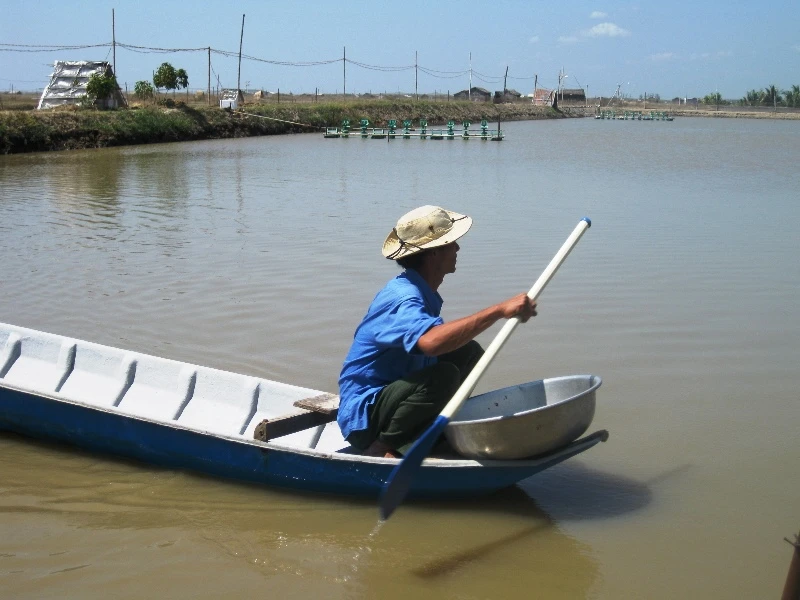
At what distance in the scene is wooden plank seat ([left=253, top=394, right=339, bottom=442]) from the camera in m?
4.67

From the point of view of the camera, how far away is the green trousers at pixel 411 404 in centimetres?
422

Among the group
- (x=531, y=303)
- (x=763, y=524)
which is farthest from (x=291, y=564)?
(x=763, y=524)

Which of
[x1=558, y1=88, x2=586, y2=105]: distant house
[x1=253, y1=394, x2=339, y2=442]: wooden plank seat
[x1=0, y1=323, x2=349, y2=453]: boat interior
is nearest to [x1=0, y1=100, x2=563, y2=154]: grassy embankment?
[x1=0, y1=323, x2=349, y2=453]: boat interior

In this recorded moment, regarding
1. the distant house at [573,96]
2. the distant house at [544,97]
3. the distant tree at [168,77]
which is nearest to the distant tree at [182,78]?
the distant tree at [168,77]

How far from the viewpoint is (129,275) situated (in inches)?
403

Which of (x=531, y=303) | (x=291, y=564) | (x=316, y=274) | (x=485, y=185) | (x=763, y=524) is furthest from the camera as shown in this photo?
(x=485, y=185)

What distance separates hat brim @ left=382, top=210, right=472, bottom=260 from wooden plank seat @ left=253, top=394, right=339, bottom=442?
3.10ft

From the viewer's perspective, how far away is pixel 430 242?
166 inches

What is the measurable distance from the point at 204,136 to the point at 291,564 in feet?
126

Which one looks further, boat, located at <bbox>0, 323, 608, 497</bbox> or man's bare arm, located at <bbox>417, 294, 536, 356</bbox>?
boat, located at <bbox>0, 323, 608, 497</bbox>

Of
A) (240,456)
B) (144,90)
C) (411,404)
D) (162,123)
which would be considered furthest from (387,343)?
(144,90)

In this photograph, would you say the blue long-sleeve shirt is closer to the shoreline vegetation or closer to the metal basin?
the metal basin

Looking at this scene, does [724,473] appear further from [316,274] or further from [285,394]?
[316,274]

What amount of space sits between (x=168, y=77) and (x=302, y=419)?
4348 centimetres
